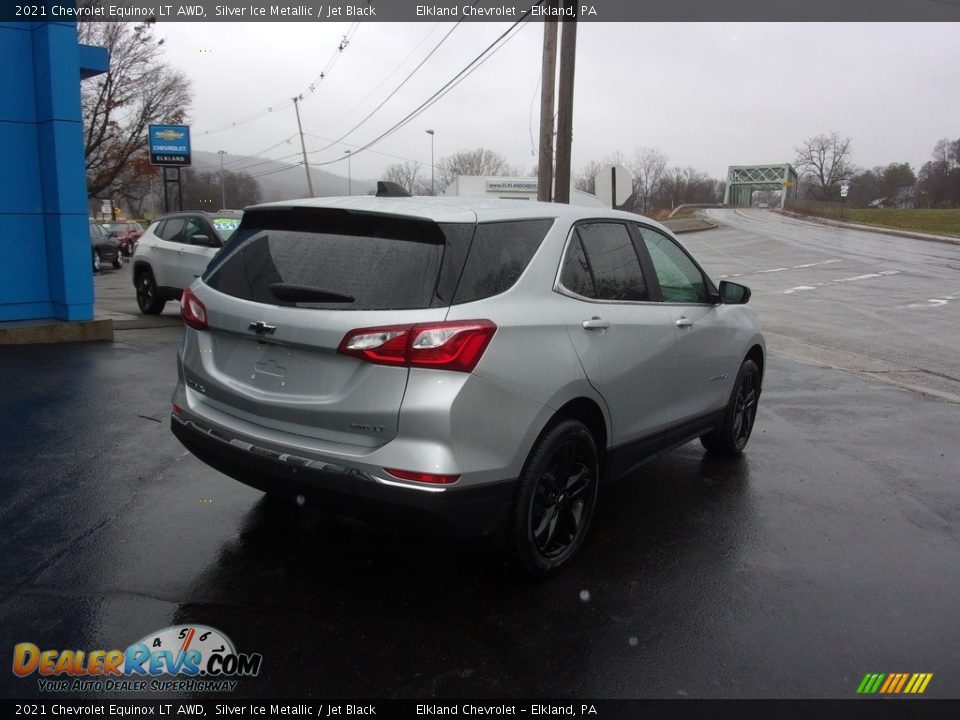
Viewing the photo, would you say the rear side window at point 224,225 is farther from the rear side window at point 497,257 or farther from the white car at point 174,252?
the rear side window at point 497,257

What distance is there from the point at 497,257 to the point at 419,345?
2.20 ft

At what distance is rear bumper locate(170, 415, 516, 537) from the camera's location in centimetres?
313

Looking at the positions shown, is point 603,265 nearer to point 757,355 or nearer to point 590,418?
point 590,418

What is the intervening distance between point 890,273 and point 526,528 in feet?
83.5

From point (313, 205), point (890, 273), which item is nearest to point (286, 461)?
point (313, 205)

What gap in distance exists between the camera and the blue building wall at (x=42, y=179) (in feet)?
31.0

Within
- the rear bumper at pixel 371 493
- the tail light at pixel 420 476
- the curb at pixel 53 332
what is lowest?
the curb at pixel 53 332

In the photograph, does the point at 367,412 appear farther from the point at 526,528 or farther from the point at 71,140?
the point at 71,140

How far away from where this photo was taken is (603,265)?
423cm

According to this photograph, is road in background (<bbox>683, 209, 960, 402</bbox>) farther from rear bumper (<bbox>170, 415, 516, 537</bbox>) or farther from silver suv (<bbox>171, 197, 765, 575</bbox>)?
rear bumper (<bbox>170, 415, 516, 537</bbox>)

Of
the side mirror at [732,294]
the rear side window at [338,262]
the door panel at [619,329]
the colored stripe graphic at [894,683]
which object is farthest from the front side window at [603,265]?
the colored stripe graphic at [894,683]

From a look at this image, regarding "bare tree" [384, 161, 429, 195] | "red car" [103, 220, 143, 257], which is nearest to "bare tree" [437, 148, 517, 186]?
"bare tree" [384, 161, 429, 195]

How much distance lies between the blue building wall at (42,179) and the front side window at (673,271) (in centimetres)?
784

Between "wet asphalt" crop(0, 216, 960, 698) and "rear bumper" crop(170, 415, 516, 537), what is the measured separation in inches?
17.8
